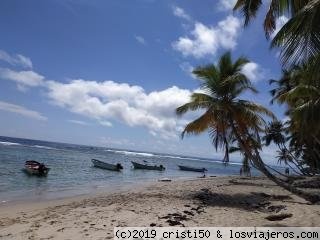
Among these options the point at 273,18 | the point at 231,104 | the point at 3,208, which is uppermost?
the point at 273,18

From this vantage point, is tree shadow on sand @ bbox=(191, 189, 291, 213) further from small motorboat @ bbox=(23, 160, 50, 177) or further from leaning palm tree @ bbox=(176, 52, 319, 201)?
small motorboat @ bbox=(23, 160, 50, 177)

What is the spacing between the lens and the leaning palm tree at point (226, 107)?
47.4 feet

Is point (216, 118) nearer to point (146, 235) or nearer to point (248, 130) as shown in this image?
point (248, 130)

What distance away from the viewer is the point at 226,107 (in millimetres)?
14234

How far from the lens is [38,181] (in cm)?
2559

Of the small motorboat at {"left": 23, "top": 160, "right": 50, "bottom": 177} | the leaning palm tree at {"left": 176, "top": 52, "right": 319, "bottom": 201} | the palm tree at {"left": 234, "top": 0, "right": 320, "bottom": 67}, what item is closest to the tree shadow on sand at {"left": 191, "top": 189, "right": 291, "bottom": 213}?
the leaning palm tree at {"left": 176, "top": 52, "right": 319, "bottom": 201}

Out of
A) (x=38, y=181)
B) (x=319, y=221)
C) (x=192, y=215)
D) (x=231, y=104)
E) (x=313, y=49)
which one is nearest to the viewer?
(x=313, y=49)

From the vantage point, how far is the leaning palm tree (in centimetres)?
1446

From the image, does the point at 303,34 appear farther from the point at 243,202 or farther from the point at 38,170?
the point at 38,170

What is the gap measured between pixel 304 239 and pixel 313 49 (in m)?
3.71

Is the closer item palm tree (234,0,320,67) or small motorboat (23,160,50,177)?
palm tree (234,0,320,67)

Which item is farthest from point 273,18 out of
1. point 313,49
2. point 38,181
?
point 38,181

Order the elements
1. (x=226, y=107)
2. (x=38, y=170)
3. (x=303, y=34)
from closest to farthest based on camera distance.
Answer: (x=303, y=34), (x=226, y=107), (x=38, y=170)

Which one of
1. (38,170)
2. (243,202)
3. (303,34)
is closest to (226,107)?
(243,202)
